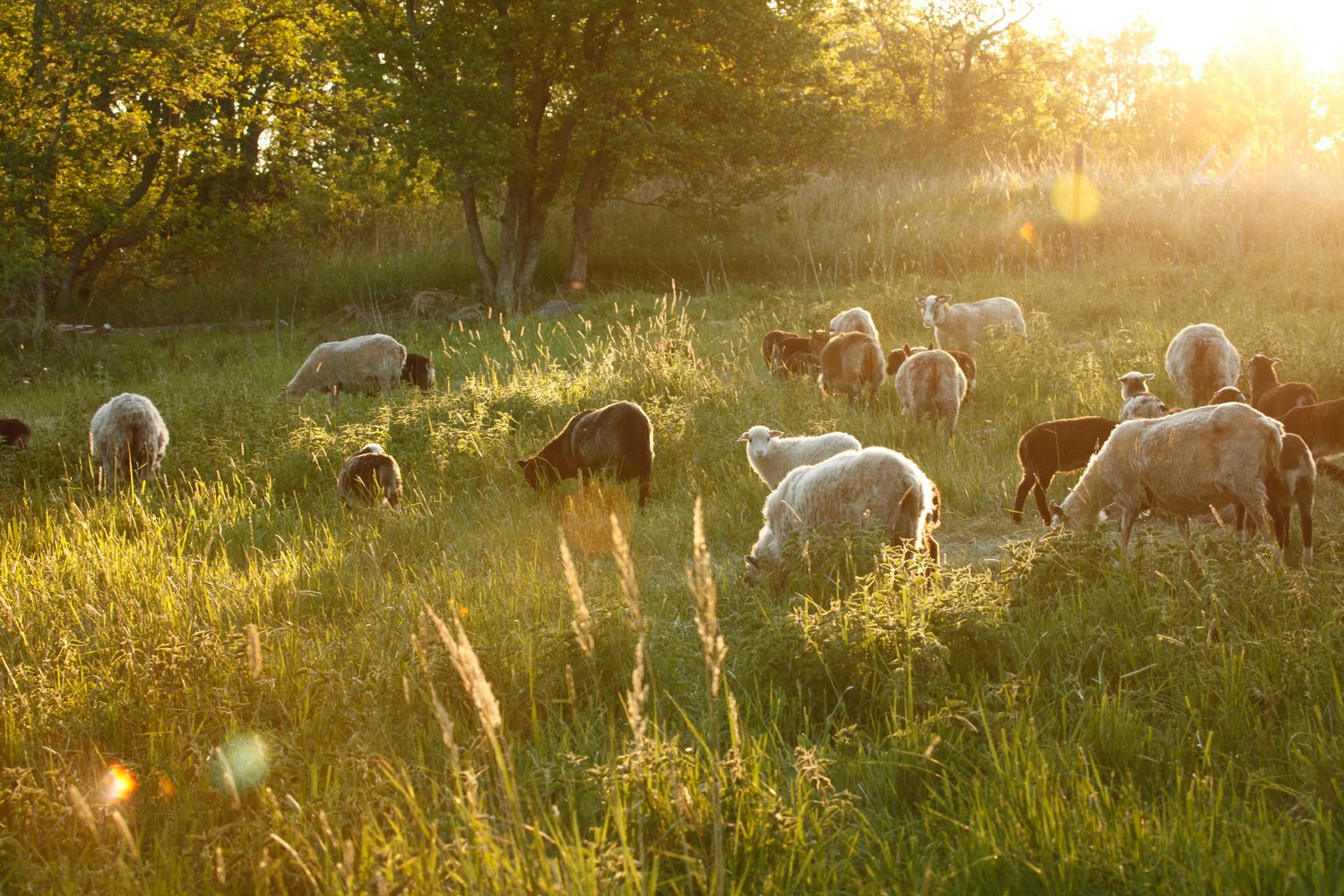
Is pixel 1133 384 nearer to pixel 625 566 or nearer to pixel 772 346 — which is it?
pixel 772 346

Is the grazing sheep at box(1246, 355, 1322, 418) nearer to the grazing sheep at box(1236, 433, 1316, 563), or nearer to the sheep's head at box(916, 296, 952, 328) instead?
the grazing sheep at box(1236, 433, 1316, 563)

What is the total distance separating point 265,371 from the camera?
17781 millimetres

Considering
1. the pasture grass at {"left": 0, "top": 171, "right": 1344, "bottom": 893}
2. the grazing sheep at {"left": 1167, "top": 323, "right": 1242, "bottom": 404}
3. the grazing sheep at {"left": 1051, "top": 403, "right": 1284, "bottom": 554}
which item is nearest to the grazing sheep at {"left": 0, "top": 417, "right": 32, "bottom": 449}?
the pasture grass at {"left": 0, "top": 171, "right": 1344, "bottom": 893}

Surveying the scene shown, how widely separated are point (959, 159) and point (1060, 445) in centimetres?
2950

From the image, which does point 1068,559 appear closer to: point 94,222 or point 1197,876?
point 1197,876

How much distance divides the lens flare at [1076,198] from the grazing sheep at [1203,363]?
10644 millimetres

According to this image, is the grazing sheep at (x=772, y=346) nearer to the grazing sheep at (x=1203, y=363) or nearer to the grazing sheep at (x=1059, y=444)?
the grazing sheep at (x=1203, y=363)

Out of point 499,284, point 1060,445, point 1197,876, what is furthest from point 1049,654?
point 499,284

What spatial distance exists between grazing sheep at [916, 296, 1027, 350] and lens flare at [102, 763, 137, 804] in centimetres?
1253

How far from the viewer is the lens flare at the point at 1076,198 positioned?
2000cm

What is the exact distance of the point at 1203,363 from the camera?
9.68 meters

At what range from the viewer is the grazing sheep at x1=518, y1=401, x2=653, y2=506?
29.3ft

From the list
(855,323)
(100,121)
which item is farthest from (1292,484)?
(100,121)

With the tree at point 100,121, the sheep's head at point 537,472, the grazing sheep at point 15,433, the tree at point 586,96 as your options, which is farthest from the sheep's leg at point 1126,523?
the tree at point 100,121
